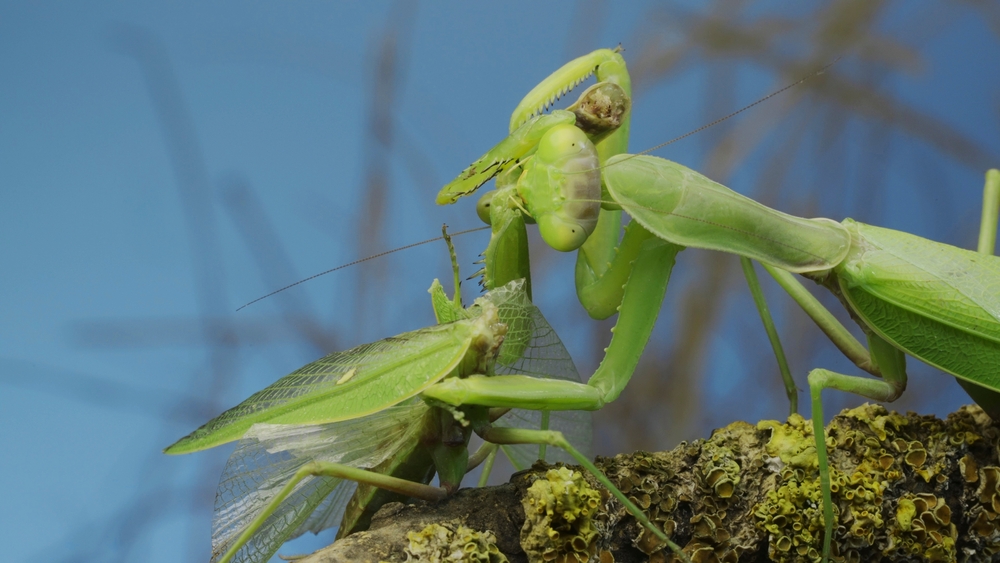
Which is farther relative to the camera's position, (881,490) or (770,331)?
(770,331)

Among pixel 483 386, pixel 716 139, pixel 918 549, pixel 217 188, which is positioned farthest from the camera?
pixel 716 139

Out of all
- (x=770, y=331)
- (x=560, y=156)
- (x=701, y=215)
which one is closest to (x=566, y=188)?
(x=560, y=156)

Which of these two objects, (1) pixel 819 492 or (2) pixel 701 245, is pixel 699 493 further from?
(2) pixel 701 245

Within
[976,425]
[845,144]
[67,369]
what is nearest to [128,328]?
[67,369]

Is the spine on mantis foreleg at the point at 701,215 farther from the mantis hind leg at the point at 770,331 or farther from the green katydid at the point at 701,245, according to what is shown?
the mantis hind leg at the point at 770,331

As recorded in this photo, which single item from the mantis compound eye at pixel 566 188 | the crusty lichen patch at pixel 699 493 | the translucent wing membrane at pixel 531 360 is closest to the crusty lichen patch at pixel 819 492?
the crusty lichen patch at pixel 699 493

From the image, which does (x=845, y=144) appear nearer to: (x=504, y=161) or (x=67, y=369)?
(x=504, y=161)
